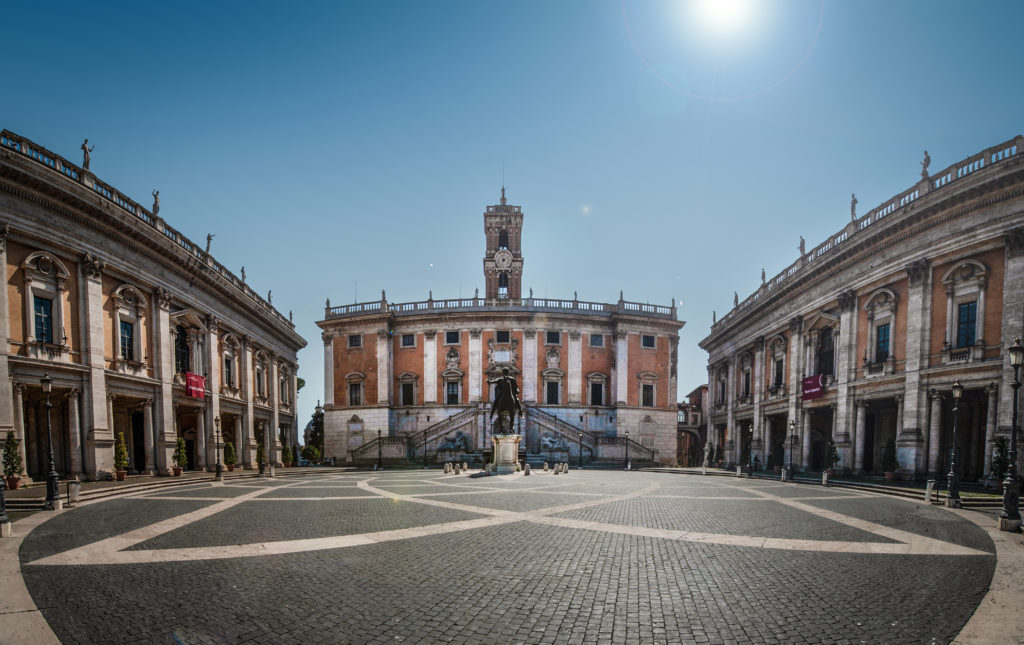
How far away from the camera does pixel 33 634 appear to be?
5.00 meters

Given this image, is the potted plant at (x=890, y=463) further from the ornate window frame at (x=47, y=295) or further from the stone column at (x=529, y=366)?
the ornate window frame at (x=47, y=295)

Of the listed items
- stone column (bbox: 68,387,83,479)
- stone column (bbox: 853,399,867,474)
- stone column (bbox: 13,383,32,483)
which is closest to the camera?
stone column (bbox: 13,383,32,483)

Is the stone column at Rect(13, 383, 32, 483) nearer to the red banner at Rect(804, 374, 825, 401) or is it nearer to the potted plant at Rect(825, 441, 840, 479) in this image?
the potted plant at Rect(825, 441, 840, 479)

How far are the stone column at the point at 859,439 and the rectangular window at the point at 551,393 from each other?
23.8 metres

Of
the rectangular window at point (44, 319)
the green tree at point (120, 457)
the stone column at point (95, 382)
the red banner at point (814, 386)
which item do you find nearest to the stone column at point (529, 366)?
the red banner at point (814, 386)

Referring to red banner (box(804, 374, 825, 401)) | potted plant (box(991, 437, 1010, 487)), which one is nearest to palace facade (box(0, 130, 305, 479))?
potted plant (box(991, 437, 1010, 487))

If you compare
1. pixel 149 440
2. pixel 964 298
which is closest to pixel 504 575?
pixel 964 298

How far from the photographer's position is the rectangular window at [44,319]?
18.2 meters

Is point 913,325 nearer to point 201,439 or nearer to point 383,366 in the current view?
point 201,439

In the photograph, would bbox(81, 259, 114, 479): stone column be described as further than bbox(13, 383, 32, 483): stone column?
Yes

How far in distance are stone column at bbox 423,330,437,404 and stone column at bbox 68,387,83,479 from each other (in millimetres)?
26660

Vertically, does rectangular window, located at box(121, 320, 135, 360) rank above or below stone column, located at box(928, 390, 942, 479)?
above

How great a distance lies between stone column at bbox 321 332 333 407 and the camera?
150 feet

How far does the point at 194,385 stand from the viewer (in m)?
26.4
